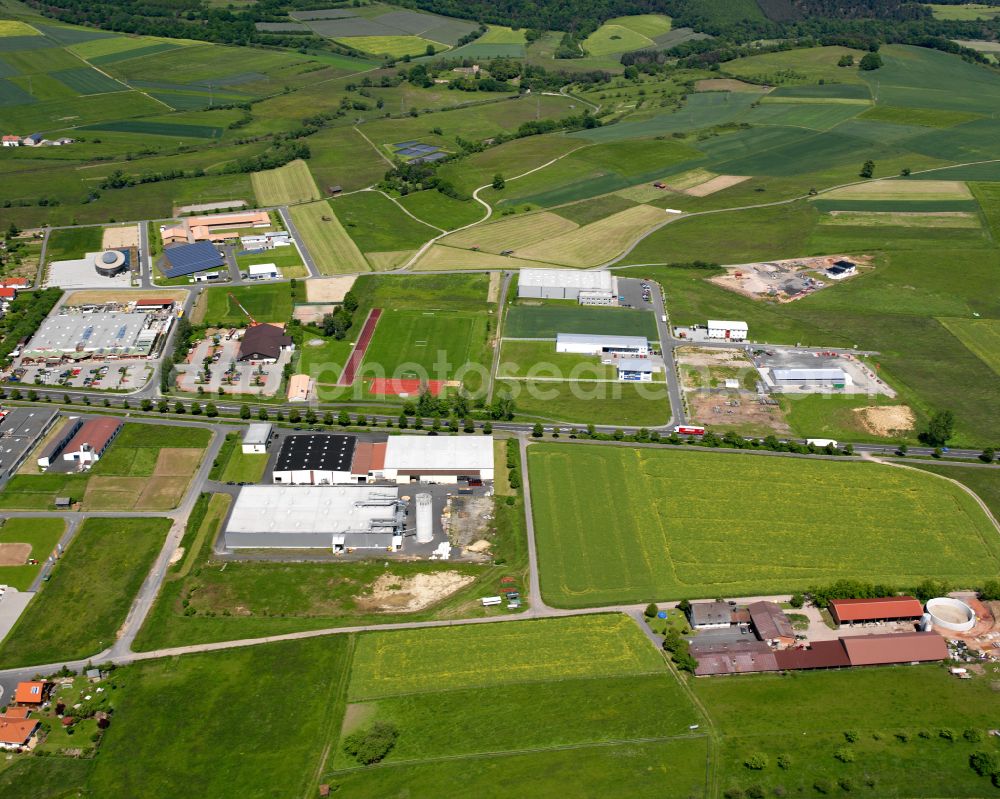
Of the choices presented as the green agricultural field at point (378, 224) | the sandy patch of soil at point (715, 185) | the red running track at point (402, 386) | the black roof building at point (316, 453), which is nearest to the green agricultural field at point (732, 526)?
the red running track at point (402, 386)

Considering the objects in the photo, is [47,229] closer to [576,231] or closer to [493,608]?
[576,231]

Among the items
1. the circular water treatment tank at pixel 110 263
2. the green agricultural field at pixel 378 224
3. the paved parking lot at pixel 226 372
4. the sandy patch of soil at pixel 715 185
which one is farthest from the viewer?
the sandy patch of soil at pixel 715 185

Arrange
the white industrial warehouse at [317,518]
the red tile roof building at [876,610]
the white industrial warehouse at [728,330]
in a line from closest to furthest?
1. the red tile roof building at [876,610]
2. the white industrial warehouse at [317,518]
3. the white industrial warehouse at [728,330]

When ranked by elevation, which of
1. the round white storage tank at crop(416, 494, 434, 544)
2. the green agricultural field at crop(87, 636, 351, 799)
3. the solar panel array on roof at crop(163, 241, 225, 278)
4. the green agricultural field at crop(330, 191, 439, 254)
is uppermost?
the green agricultural field at crop(330, 191, 439, 254)

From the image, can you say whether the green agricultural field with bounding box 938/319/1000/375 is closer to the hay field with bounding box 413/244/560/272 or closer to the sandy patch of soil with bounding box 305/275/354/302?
the hay field with bounding box 413/244/560/272

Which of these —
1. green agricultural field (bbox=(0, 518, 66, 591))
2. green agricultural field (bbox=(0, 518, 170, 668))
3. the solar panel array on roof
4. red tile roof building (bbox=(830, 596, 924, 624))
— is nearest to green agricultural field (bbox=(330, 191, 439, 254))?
the solar panel array on roof

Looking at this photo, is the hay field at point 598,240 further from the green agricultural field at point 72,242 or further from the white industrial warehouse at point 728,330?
the green agricultural field at point 72,242

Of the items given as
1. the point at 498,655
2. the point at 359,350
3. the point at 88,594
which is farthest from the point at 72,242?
the point at 498,655
